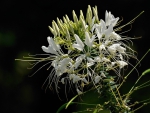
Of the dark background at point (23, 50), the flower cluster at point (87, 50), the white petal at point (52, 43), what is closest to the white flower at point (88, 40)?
the flower cluster at point (87, 50)

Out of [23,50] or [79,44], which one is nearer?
[79,44]

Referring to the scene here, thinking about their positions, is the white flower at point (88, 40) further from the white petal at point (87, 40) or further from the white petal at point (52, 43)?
the white petal at point (52, 43)

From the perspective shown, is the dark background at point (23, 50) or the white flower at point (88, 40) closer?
the white flower at point (88, 40)

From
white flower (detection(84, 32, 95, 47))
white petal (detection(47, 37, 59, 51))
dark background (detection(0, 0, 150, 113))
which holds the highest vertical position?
dark background (detection(0, 0, 150, 113))

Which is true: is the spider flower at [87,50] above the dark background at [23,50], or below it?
below

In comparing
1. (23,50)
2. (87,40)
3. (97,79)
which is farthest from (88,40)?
(23,50)

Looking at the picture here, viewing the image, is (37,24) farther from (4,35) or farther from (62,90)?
(62,90)

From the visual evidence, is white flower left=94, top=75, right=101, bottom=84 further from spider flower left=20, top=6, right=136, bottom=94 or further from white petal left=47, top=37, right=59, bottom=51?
white petal left=47, top=37, right=59, bottom=51

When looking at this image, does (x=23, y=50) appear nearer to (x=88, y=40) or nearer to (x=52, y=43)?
(x=52, y=43)

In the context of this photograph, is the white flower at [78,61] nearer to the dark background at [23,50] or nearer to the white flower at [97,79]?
the white flower at [97,79]

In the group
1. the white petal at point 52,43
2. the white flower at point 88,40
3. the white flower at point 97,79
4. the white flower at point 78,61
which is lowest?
the white flower at point 97,79

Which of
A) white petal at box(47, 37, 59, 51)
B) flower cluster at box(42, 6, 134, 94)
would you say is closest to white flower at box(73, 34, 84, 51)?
flower cluster at box(42, 6, 134, 94)
